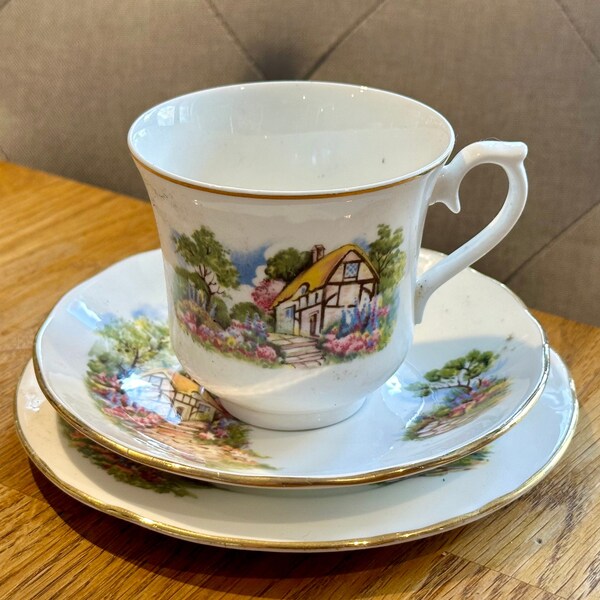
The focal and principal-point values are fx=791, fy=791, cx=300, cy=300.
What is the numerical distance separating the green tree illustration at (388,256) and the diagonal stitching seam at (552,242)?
47cm

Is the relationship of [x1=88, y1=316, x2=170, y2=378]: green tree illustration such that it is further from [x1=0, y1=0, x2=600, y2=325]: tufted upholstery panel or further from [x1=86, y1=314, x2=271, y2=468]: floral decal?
[x1=0, y1=0, x2=600, y2=325]: tufted upholstery panel

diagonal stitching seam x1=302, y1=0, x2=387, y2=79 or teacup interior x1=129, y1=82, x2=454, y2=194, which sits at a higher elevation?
teacup interior x1=129, y1=82, x2=454, y2=194

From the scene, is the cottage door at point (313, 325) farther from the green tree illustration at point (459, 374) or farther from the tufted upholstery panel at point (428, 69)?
the tufted upholstery panel at point (428, 69)

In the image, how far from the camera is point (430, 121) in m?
0.54

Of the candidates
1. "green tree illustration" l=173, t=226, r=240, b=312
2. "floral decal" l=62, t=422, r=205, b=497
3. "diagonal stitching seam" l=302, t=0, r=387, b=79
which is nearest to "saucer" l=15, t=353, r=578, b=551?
"floral decal" l=62, t=422, r=205, b=497

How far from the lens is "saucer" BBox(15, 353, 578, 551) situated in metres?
0.42

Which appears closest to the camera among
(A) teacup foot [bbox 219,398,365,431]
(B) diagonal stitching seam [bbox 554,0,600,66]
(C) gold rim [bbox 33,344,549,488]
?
(C) gold rim [bbox 33,344,549,488]

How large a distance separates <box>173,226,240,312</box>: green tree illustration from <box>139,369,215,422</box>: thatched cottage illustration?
0.09 metres

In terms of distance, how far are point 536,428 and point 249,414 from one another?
19 centimetres

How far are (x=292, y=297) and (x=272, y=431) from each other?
0.35 ft

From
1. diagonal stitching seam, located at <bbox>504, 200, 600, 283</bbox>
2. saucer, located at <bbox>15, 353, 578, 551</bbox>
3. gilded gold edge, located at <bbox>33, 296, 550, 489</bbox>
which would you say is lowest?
diagonal stitching seam, located at <bbox>504, 200, 600, 283</bbox>

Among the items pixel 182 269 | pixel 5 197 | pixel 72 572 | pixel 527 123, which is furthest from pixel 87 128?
pixel 72 572

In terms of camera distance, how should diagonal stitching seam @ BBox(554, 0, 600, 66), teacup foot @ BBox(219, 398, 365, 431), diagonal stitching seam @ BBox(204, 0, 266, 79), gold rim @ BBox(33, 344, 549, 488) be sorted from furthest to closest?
diagonal stitching seam @ BBox(204, 0, 266, 79) → diagonal stitching seam @ BBox(554, 0, 600, 66) → teacup foot @ BBox(219, 398, 365, 431) → gold rim @ BBox(33, 344, 549, 488)

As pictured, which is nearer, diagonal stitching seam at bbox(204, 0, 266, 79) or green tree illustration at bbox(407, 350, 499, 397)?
green tree illustration at bbox(407, 350, 499, 397)
